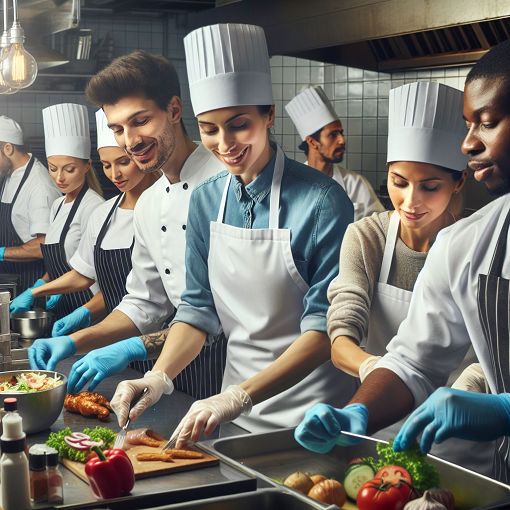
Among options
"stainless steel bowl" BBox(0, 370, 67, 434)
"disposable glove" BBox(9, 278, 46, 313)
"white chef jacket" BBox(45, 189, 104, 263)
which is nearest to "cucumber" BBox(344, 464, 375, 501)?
"stainless steel bowl" BBox(0, 370, 67, 434)

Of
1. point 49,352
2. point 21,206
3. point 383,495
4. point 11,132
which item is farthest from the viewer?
point 11,132

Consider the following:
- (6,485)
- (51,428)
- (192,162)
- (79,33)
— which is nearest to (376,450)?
(6,485)

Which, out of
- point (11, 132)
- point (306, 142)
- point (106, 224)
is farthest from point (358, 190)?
point (11, 132)

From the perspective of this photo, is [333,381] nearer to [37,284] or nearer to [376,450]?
[376,450]

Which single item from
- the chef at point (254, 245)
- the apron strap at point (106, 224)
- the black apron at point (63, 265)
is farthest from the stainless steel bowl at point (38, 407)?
the black apron at point (63, 265)

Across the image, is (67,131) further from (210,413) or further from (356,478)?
(356,478)

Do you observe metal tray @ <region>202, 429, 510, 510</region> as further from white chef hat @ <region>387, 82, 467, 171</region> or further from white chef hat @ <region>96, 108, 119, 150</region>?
white chef hat @ <region>96, 108, 119, 150</region>

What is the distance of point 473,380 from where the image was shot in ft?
6.74

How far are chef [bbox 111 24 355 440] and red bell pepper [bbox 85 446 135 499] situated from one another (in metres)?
0.62

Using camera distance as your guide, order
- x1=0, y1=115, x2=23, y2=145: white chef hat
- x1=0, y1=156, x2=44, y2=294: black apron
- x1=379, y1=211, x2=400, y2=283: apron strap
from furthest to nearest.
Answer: x1=0, y1=115, x2=23, y2=145: white chef hat, x1=0, y1=156, x2=44, y2=294: black apron, x1=379, y1=211, x2=400, y2=283: apron strap

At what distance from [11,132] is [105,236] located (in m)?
1.81

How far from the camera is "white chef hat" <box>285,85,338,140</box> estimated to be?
3.62 metres

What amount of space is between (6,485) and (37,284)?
10.6 feet

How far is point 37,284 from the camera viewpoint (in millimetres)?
4730
